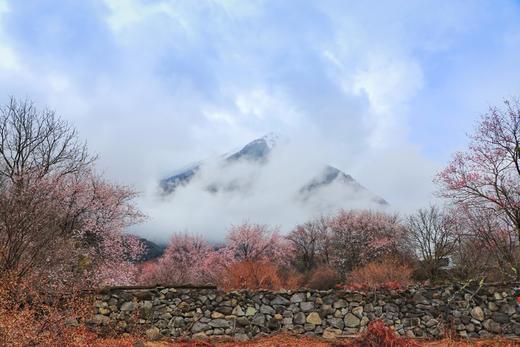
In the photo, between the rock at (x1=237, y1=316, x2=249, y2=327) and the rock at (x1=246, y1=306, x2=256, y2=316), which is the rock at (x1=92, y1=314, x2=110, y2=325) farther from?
the rock at (x1=246, y1=306, x2=256, y2=316)

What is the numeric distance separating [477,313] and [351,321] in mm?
3372

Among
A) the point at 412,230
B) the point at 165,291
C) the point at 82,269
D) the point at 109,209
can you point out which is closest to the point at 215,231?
the point at 412,230

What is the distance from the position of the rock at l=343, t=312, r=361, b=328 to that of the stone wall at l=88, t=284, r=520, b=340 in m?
0.03

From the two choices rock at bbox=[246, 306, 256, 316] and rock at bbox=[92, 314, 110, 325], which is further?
rock at bbox=[246, 306, 256, 316]

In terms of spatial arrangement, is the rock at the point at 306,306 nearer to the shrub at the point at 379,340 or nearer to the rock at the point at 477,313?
the shrub at the point at 379,340

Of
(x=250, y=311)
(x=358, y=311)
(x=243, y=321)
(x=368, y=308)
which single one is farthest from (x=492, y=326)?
(x=243, y=321)

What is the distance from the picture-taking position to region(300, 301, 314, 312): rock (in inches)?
426

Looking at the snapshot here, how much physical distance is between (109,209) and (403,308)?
49.8ft

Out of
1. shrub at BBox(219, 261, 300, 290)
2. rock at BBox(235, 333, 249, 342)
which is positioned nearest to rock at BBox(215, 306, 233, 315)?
rock at BBox(235, 333, 249, 342)

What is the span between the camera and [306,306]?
427 inches

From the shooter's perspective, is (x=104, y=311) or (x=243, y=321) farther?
(x=243, y=321)

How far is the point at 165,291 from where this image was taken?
10.8 m

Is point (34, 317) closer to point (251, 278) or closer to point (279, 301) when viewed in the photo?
point (279, 301)

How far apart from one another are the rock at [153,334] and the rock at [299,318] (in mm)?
3609
